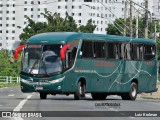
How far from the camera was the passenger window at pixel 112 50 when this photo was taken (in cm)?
3956

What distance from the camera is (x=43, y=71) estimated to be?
119ft

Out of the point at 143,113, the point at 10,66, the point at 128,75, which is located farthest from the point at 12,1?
the point at 143,113

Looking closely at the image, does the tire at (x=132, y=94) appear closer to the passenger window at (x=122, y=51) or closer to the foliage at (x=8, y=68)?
the passenger window at (x=122, y=51)

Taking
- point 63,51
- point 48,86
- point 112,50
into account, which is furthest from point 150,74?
point 63,51

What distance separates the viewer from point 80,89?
37.4 m

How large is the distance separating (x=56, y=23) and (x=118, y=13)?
49780mm

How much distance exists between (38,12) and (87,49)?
12843 centimetres

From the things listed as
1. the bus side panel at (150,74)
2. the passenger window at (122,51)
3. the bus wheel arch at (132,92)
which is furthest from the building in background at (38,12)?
the passenger window at (122,51)

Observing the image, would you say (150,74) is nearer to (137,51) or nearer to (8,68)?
(137,51)

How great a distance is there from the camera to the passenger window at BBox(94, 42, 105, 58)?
3844 cm

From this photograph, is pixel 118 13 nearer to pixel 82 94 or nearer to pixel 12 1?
pixel 12 1

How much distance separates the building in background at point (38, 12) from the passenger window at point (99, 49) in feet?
396

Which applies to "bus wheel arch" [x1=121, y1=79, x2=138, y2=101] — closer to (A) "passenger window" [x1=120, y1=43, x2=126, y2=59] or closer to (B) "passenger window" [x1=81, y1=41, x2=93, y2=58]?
(A) "passenger window" [x1=120, y1=43, x2=126, y2=59]

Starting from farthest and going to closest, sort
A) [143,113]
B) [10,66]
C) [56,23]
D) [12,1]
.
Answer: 1. [12,1]
2. [56,23]
3. [10,66]
4. [143,113]
